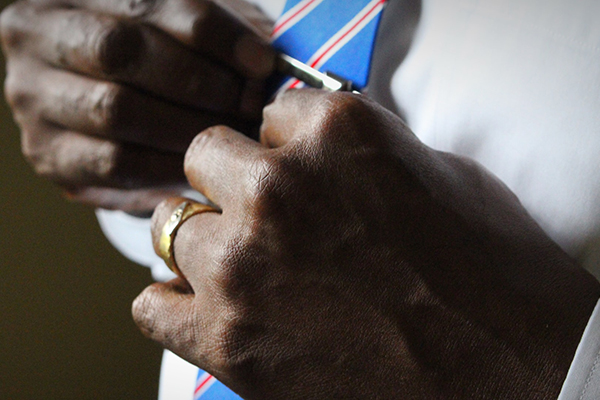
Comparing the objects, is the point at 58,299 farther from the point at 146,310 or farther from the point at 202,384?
the point at 146,310

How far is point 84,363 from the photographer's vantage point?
1.55 metres

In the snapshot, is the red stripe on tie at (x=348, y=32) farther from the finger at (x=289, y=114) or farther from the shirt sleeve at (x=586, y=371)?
the shirt sleeve at (x=586, y=371)

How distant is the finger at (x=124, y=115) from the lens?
618 millimetres

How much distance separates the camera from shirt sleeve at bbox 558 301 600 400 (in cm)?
32

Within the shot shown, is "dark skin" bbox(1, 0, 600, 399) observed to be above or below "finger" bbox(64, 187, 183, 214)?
above

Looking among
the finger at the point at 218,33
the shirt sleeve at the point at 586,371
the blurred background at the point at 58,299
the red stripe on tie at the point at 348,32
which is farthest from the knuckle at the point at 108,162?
the blurred background at the point at 58,299

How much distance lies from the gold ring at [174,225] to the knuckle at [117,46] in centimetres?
23

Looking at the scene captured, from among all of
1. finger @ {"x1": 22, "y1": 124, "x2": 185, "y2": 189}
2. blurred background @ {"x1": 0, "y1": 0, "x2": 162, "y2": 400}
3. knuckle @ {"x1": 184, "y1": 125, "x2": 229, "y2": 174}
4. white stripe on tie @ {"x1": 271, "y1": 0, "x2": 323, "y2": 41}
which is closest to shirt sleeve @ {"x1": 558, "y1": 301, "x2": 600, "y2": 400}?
knuckle @ {"x1": 184, "y1": 125, "x2": 229, "y2": 174}

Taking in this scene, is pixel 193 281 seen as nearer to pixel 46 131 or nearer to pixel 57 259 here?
pixel 46 131

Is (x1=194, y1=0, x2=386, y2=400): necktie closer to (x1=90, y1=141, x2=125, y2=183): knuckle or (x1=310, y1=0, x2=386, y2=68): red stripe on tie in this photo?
(x1=310, y1=0, x2=386, y2=68): red stripe on tie

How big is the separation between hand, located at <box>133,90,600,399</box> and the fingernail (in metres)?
0.22

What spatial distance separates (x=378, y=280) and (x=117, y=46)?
16.9 inches

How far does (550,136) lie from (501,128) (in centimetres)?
4

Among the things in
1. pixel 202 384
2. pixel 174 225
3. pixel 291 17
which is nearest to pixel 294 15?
pixel 291 17
